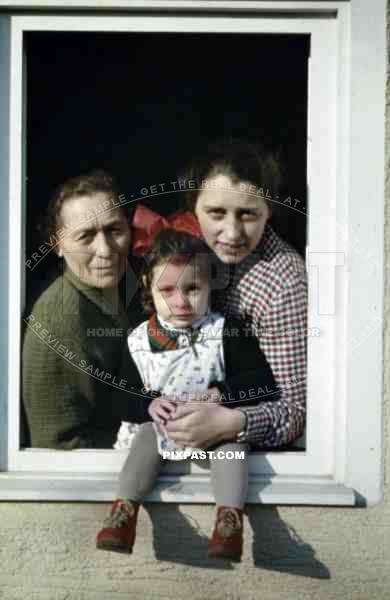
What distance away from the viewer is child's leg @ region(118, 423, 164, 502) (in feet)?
12.1

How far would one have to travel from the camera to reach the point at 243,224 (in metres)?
3.90

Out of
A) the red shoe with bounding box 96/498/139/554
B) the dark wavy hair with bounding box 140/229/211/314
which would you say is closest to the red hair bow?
the dark wavy hair with bounding box 140/229/211/314

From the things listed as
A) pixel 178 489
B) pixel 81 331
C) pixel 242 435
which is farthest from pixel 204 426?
pixel 81 331

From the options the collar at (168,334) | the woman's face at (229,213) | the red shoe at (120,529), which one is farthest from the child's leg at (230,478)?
the woman's face at (229,213)

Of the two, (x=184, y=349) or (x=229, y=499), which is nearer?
(x=229, y=499)

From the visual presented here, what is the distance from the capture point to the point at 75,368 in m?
3.94

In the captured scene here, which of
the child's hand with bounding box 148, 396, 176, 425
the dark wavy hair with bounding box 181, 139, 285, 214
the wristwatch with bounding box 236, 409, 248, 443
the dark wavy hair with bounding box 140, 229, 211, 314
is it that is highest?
the dark wavy hair with bounding box 181, 139, 285, 214

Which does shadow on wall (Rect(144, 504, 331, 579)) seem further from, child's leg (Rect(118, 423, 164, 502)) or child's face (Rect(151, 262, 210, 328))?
child's face (Rect(151, 262, 210, 328))

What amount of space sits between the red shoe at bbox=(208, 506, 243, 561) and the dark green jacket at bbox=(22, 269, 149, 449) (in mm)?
609

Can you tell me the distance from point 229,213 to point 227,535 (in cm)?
134

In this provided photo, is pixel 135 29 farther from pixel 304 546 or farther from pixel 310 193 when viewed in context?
pixel 304 546

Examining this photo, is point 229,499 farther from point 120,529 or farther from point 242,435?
point 120,529

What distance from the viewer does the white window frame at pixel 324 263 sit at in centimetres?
374

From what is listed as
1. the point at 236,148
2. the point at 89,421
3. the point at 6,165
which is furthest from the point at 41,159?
the point at 89,421
